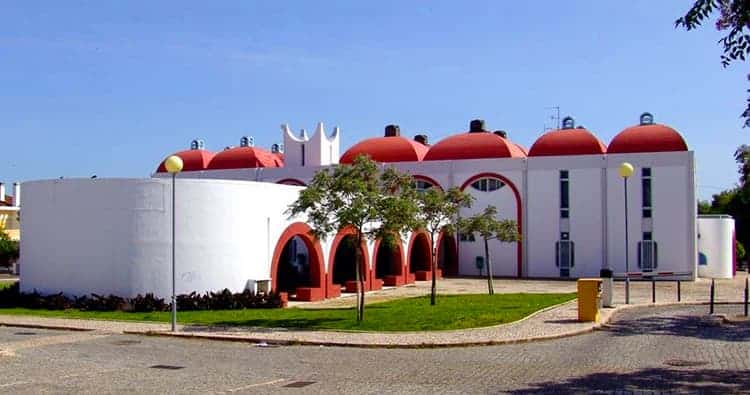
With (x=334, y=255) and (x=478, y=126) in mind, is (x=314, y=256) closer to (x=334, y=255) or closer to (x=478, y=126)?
(x=334, y=255)

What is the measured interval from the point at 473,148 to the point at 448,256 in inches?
245

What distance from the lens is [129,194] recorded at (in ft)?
82.4

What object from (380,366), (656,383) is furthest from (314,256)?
(656,383)

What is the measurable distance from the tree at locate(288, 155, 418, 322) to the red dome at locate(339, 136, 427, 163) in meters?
26.1

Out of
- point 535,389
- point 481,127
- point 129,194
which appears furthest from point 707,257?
point 535,389

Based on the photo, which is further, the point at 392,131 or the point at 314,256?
the point at 392,131

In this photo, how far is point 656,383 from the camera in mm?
11711

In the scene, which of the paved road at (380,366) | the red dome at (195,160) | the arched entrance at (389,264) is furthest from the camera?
the red dome at (195,160)

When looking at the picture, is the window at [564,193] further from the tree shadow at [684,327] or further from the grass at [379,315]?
the tree shadow at [684,327]

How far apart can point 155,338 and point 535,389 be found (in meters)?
10.3

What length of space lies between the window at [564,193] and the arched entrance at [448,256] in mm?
6226

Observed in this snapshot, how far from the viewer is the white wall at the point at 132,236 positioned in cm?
2500

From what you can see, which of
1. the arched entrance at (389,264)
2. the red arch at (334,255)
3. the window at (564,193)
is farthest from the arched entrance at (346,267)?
the window at (564,193)

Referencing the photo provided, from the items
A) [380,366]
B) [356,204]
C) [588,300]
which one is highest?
[356,204]
